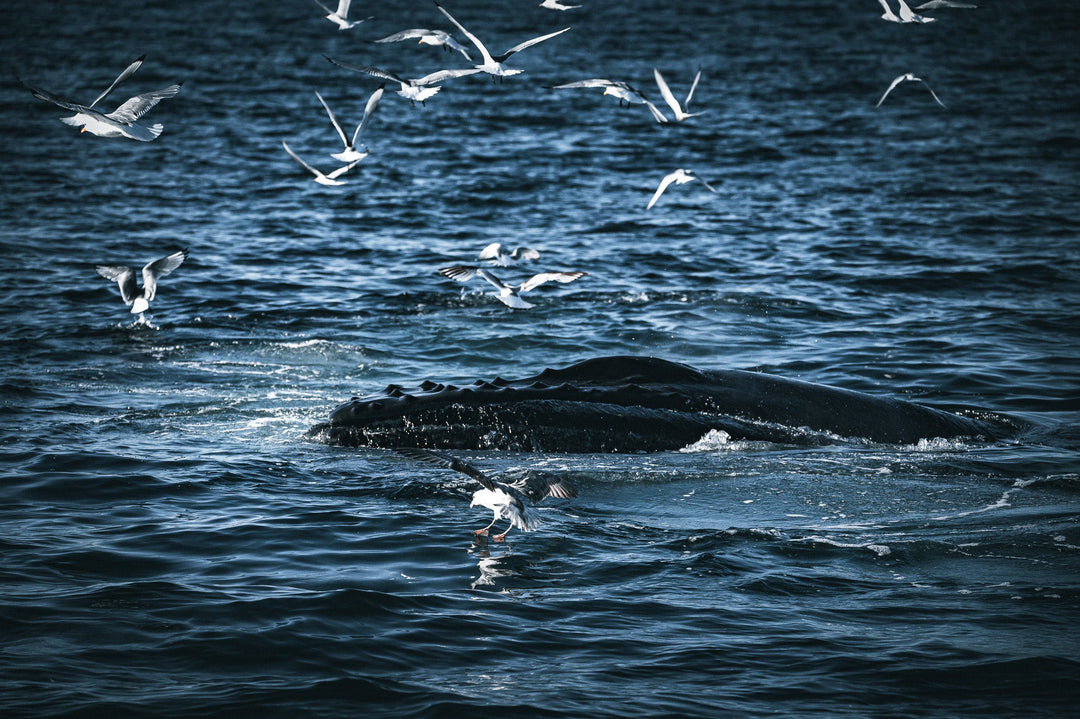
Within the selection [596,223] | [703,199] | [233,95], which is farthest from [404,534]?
[233,95]

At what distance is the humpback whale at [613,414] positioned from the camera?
1076cm

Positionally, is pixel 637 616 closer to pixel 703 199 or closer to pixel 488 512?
pixel 488 512

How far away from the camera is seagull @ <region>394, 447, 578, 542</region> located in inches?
339

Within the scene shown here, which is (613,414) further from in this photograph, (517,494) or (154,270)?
(154,270)

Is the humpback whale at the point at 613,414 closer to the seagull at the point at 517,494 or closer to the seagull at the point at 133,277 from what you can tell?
the seagull at the point at 517,494

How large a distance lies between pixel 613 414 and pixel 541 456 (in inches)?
26.3

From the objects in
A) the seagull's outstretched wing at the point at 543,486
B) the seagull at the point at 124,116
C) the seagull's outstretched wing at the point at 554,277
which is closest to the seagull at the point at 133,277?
the seagull at the point at 124,116

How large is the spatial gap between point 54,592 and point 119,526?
140 cm

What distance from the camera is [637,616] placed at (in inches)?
318

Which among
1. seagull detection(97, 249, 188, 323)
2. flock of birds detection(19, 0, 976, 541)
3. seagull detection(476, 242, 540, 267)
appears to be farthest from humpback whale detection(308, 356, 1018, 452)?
seagull detection(476, 242, 540, 267)

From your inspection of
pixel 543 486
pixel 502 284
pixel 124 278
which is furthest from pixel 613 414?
pixel 124 278

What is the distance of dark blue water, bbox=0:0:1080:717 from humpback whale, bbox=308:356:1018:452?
0.24 metres

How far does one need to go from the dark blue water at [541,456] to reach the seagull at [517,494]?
339mm

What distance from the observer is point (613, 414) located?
35.3ft
